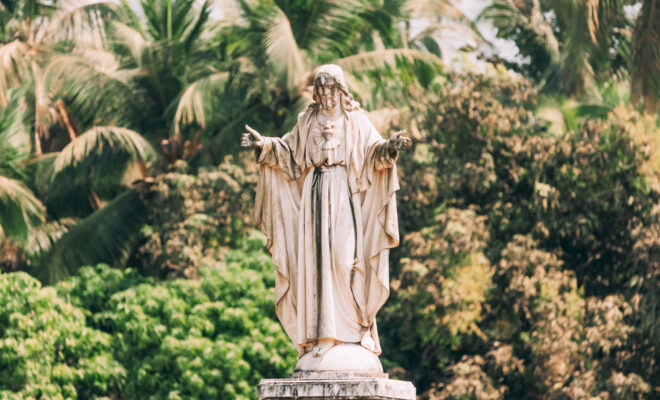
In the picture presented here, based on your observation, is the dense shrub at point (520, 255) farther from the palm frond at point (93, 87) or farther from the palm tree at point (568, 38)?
the palm frond at point (93, 87)

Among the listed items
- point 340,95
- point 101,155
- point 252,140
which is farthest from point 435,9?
point 252,140

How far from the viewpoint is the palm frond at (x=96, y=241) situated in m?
24.1

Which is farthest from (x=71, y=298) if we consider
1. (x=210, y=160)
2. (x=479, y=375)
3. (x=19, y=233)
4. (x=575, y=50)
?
(x=575, y=50)

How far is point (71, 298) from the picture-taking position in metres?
22.0

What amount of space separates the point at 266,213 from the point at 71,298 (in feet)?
40.6

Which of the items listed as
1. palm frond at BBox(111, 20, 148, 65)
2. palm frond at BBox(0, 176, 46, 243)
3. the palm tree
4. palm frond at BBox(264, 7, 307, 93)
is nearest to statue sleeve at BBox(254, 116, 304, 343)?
the palm tree

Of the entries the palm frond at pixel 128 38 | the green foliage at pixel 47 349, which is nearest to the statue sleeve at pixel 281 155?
the green foliage at pixel 47 349

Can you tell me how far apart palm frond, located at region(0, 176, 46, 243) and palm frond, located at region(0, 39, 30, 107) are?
6.29ft

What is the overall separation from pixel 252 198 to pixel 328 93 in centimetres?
1280

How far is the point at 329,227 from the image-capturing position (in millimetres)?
9945

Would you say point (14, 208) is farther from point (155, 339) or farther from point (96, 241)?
point (155, 339)

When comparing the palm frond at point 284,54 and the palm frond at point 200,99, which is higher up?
the palm frond at point 284,54

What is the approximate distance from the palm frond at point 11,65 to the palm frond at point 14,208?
1918 millimetres

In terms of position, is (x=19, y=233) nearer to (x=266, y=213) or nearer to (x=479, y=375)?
(x=479, y=375)
